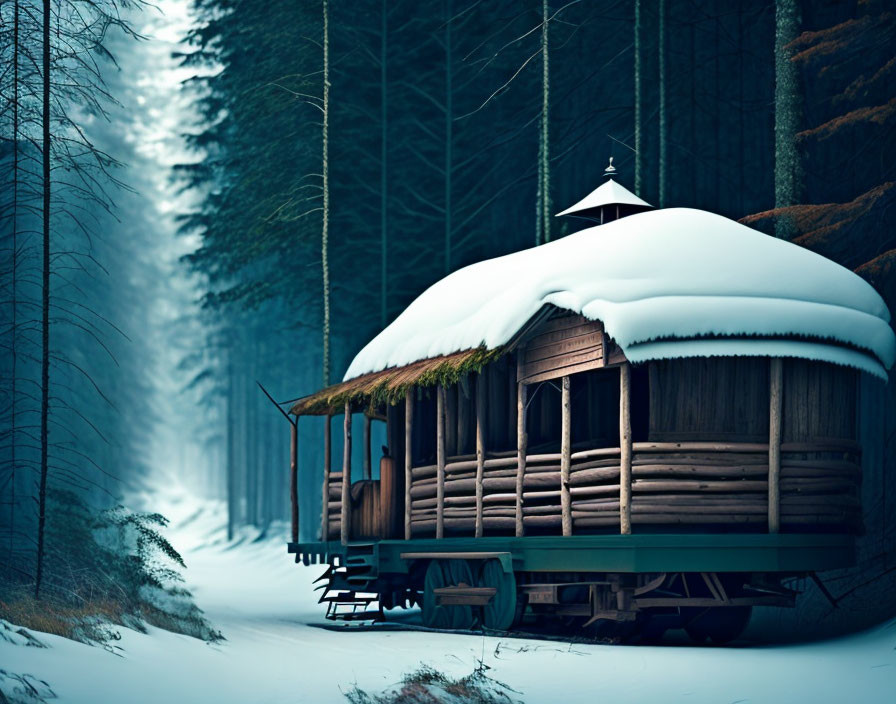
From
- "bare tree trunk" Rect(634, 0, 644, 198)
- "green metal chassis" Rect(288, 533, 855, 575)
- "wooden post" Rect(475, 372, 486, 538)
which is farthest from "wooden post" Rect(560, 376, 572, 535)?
"bare tree trunk" Rect(634, 0, 644, 198)

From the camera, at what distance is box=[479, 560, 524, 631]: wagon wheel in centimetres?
1834

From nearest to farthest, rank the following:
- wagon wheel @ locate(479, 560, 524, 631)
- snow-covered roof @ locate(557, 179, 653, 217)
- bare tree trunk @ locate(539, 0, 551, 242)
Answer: wagon wheel @ locate(479, 560, 524, 631) < snow-covered roof @ locate(557, 179, 653, 217) < bare tree trunk @ locate(539, 0, 551, 242)

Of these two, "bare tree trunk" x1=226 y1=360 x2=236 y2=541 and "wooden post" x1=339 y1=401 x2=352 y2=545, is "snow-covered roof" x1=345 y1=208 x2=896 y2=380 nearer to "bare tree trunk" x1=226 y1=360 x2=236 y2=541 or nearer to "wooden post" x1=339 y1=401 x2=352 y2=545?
"wooden post" x1=339 y1=401 x2=352 y2=545

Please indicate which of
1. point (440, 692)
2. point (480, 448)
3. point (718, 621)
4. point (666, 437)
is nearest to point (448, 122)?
point (480, 448)

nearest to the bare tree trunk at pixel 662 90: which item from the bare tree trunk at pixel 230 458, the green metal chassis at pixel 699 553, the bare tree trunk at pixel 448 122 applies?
A: the bare tree trunk at pixel 448 122

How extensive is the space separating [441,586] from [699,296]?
6719 millimetres

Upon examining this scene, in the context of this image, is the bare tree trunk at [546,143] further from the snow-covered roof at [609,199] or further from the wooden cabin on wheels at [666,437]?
the wooden cabin on wheels at [666,437]

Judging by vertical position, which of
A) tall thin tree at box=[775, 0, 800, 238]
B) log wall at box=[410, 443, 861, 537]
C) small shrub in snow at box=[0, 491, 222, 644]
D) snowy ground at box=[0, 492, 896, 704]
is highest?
tall thin tree at box=[775, 0, 800, 238]

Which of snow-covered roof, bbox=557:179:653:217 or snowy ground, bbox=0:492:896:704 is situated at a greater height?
snow-covered roof, bbox=557:179:653:217

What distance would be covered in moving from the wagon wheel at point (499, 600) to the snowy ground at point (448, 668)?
857 mm

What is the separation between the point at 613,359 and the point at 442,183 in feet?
64.6

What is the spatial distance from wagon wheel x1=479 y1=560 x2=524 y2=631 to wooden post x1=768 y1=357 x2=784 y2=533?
3765 millimetres

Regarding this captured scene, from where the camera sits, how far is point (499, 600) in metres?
18.8

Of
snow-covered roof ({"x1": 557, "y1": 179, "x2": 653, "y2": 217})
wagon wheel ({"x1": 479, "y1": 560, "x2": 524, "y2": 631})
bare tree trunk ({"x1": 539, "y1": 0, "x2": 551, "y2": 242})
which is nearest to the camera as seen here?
wagon wheel ({"x1": 479, "y1": 560, "x2": 524, "y2": 631})
